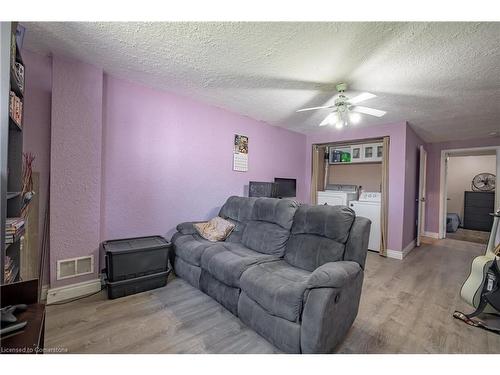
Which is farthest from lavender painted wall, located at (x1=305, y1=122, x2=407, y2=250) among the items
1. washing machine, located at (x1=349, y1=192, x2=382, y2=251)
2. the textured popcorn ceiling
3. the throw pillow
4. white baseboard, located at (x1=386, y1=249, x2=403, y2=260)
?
the throw pillow

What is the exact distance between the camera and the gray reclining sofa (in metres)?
1.31

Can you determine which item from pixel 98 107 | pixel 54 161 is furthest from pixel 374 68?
pixel 54 161

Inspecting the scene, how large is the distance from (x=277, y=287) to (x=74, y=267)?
197 cm

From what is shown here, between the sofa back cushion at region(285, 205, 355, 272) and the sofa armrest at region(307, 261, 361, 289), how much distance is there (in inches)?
9.1

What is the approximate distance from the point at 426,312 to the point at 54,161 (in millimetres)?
3654

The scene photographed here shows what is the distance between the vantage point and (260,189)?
11.5 feet

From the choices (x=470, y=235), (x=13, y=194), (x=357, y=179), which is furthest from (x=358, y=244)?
(x=470, y=235)

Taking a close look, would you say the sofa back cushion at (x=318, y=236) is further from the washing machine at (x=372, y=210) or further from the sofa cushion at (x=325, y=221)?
the washing machine at (x=372, y=210)

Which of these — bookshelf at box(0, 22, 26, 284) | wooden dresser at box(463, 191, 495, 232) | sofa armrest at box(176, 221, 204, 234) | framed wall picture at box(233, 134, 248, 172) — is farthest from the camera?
wooden dresser at box(463, 191, 495, 232)

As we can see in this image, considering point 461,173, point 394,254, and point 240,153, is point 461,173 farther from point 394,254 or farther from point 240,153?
point 240,153

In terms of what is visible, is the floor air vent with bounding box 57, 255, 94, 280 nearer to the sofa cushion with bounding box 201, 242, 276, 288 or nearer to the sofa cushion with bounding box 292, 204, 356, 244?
the sofa cushion with bounding box 201, 242, 276, 288

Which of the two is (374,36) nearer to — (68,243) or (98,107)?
(98,107)

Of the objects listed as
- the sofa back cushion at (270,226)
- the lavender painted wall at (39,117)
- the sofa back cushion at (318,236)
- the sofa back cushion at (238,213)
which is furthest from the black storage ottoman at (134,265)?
the sofa back cushion at (318,236)

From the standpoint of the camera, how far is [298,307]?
133cm
